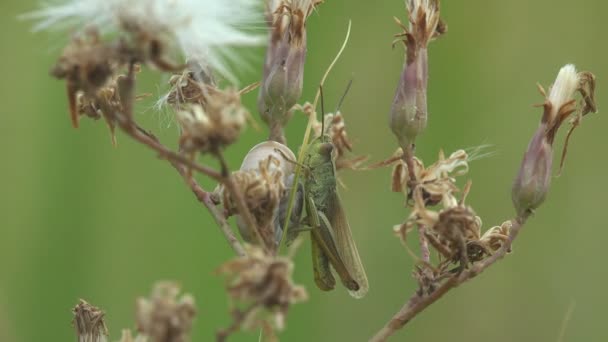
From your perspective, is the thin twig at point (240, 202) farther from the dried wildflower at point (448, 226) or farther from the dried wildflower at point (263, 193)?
the dried wildflower at point (448, 226)

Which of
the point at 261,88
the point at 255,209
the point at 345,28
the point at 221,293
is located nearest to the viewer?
the point at 255,209

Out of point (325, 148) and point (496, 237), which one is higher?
point (325, 148)

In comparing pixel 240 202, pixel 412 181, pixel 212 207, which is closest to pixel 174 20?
pixel 240 202

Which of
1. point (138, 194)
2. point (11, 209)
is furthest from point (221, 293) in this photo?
point (11, 209)

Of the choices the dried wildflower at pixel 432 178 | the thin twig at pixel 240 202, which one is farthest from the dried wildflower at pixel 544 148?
the thin twig at pixel 240 202

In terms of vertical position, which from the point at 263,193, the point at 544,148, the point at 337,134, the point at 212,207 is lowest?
the point at 544,148

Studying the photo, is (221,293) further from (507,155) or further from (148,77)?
(507,155)

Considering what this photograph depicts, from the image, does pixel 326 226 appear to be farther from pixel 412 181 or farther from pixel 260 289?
pixel 260 289
